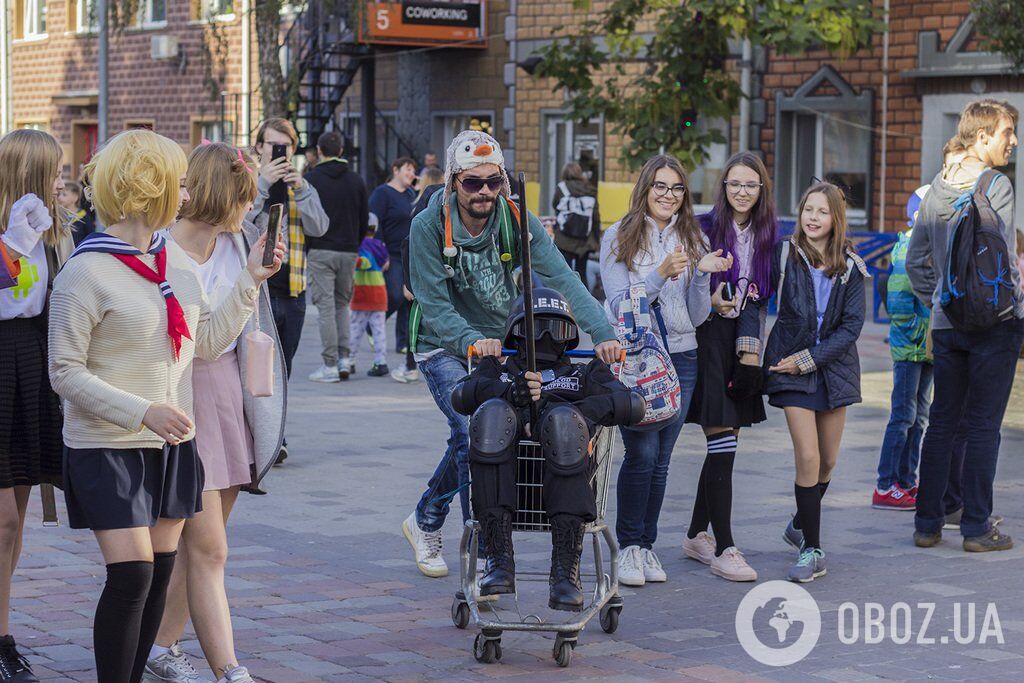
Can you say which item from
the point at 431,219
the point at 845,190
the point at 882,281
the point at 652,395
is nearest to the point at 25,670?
the point at 431,219

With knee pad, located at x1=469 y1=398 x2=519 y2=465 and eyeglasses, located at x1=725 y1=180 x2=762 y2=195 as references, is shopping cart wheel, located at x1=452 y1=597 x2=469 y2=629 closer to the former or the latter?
knee pad, located at x1=469 y1=398 x2=519 y2=465

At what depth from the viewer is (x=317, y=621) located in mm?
6512

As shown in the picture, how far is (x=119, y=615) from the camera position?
479 cm

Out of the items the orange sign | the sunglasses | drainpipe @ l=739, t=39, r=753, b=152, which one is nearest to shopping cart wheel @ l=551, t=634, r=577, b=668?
the sunglasses

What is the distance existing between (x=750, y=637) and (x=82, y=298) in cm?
293

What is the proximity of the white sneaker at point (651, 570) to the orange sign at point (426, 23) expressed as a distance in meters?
21.3

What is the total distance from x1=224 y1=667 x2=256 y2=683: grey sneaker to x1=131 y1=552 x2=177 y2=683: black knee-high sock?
38 centimetres

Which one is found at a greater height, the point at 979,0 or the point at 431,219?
the point at 979,0

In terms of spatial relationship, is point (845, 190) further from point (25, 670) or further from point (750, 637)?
point (25, 670)

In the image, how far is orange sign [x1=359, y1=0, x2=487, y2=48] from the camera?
91.5 ft

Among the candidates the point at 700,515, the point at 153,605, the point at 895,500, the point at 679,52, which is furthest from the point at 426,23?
the point at 153,605

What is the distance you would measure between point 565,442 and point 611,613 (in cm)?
86

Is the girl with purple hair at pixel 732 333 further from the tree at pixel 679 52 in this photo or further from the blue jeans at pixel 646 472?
the tree at pixel 679 52

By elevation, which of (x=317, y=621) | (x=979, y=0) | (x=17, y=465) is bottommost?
(x=317, y=621)
